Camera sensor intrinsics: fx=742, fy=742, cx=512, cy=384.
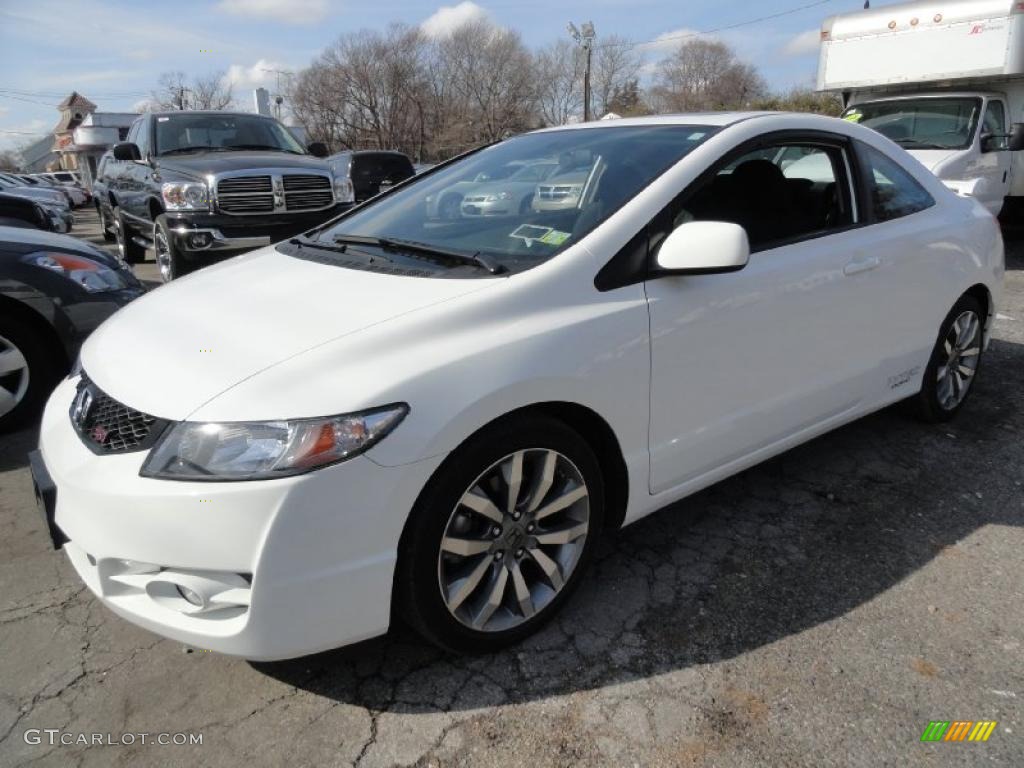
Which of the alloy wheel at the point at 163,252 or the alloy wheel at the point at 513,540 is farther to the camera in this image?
the alloy wheel at the point at 163,252

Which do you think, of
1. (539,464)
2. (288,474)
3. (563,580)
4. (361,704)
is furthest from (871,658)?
(288,474)

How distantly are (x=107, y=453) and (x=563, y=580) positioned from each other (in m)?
1.41

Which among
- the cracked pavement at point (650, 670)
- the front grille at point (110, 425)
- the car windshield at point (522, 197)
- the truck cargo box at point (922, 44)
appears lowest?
the cracked pavement at point (650, 670)

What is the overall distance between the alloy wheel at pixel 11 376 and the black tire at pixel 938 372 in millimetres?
4749

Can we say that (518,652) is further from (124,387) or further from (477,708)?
(124,387)

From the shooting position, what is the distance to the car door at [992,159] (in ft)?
28.3

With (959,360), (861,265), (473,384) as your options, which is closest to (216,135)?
(861,265)

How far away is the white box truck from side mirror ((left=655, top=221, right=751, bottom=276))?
7.11m

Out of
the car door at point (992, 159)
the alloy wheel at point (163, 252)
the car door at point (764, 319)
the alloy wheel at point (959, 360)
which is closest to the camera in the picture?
the car door at point (764, 319)

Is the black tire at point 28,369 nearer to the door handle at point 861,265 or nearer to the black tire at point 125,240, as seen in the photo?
the door handle at point 861,265

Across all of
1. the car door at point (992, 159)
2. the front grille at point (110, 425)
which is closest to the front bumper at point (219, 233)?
the front grille at point (110, 425)

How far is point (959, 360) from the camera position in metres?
3.99

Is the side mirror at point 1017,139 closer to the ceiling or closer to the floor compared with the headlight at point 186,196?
closer to the ceiling

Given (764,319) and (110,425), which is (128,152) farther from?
(764,319)
